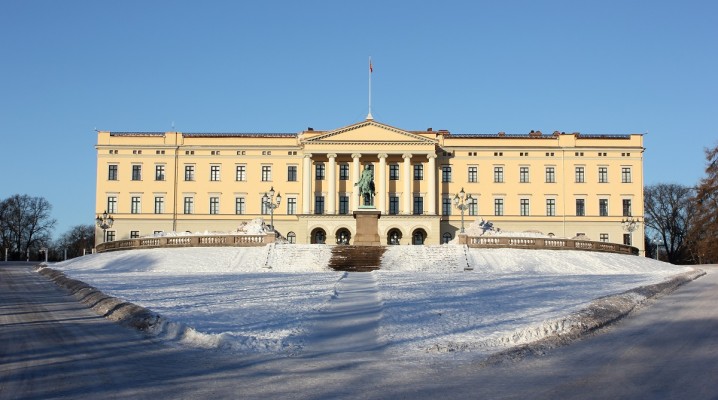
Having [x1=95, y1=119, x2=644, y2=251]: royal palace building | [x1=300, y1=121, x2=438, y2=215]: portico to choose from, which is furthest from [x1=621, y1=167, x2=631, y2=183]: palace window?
[x1=300, y1=121, x2=438, y2=215]: portico

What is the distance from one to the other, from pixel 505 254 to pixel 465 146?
33.3 metres

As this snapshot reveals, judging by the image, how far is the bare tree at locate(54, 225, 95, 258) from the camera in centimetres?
11843

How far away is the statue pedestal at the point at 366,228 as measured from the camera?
2028 inches

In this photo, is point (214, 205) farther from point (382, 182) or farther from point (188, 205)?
point (382, 182)

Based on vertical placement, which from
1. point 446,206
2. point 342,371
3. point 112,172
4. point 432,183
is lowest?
point 342,371

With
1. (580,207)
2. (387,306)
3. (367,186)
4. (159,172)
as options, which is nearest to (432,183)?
(580,207)

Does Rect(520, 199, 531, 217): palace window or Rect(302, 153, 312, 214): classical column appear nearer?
Rect(302, 153, 312, 214): classical column

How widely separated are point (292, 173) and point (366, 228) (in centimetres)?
2982

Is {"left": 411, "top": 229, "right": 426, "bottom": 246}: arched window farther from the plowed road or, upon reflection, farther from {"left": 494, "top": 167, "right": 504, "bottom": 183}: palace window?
the plowed road

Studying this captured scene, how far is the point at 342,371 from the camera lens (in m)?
12.9

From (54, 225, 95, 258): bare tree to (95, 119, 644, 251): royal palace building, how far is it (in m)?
39.0

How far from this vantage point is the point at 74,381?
11.6 metres

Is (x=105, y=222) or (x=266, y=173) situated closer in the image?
(x=105, y=222)

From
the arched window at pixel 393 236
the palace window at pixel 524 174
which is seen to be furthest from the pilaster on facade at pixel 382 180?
the palace window at pixel 524 174
